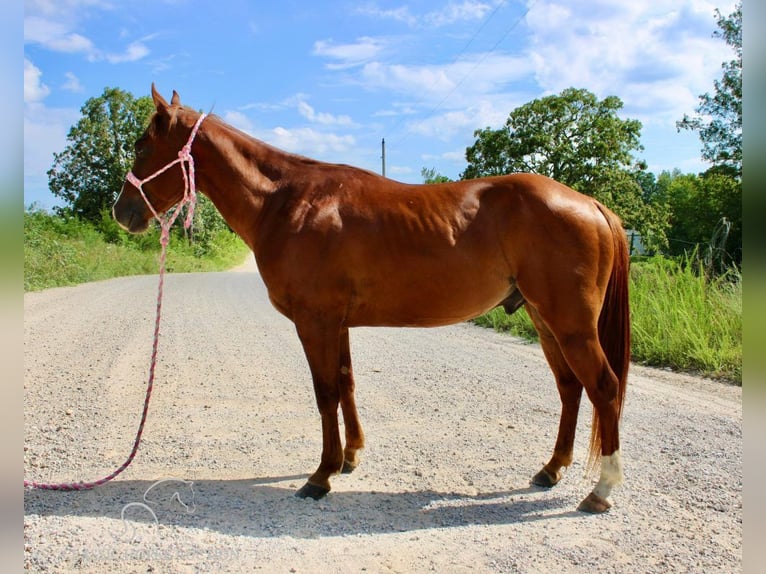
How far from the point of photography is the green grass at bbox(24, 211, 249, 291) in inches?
723

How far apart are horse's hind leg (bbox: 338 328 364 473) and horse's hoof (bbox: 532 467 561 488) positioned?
1308 millimetres

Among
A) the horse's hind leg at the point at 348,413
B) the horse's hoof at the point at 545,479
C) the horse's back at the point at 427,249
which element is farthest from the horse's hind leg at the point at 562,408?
the horse's hind leg at the point at 348,413

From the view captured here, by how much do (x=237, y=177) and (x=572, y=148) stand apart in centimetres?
2264

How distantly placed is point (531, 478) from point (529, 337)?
19.6ft

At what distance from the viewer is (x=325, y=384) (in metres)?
3.85

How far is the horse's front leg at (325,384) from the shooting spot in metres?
3.76

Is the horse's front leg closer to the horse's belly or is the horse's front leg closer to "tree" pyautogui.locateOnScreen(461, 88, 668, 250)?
the horse's belly

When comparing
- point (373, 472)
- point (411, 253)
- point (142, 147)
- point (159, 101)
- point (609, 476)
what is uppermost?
point (159, 101)

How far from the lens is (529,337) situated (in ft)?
32.3

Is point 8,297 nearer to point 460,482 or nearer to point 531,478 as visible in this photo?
point 460,482

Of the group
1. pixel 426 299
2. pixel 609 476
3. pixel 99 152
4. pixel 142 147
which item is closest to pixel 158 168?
pixel 142 147

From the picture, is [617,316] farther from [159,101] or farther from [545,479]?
[159,101]

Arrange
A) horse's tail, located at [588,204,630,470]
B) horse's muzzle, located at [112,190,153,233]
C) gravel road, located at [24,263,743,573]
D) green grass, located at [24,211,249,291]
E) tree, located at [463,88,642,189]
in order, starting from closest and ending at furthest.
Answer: gravel road, located at [24,263,743,573], horse's tail, located at [588,204,630,470], horse's muzzle, located at [112,190,153,233], green grass, located at [24,211,249,291], tree, located at [463,88,642,189]

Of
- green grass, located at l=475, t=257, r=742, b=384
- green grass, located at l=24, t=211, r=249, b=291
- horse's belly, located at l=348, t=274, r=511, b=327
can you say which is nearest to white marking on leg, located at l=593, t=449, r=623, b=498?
horse's belly, located at l=348, t=274, r=511, b=327
